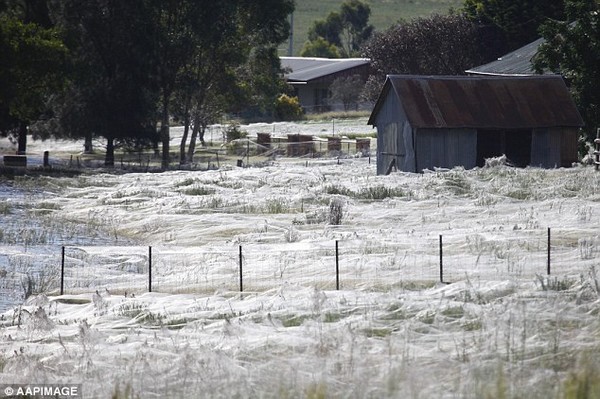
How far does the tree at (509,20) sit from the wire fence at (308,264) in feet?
141

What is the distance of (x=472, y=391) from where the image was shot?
32.2 ft

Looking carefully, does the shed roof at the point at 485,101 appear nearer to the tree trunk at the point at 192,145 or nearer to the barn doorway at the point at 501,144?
the barn doorway at the point at 501,144

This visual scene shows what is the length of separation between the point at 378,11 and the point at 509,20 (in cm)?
10711

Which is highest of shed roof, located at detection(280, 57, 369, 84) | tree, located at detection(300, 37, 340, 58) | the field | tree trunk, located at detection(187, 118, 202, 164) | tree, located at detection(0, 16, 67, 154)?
tree, located at detection(300, 37, 340, 58)

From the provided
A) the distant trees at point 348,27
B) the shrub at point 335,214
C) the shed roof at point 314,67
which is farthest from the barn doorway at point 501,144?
the distant trees at point 348,27

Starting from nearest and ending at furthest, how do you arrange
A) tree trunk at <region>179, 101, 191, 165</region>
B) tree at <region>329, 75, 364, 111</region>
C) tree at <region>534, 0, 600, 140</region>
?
tree at <region>534, 0, 600, 140</region>, tree trunk at <region>179, 101, 191, 165</region>, tree at <region>329, 75, 364, 111</region>

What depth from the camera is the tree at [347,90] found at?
8175 centimetres

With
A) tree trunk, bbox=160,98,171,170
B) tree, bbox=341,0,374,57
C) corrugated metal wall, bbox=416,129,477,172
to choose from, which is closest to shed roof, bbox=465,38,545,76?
corrugated metal wall, bbox=416,129,477,172

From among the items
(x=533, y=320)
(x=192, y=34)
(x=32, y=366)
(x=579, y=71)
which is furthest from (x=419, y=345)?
(x=192, y=34)

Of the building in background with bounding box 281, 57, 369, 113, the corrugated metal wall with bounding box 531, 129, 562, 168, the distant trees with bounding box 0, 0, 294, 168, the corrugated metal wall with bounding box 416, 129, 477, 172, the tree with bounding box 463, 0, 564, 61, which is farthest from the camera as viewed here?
the building in background with bounding box 281, 57, 369, 113

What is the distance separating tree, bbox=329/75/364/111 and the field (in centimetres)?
5606

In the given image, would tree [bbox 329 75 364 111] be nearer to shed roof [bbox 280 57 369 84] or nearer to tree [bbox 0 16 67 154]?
shed roof [bbox 280 57 369 84]

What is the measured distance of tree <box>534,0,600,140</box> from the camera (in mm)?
38000

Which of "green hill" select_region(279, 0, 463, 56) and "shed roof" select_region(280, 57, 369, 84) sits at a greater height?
"green hill" select_region(279, 0, 463, 56)
